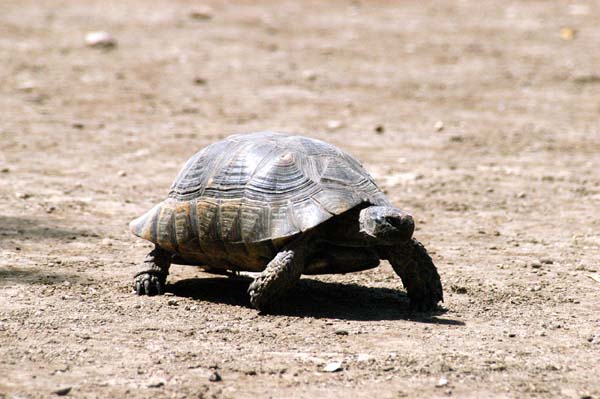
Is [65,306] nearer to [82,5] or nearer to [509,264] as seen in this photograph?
[509,264]

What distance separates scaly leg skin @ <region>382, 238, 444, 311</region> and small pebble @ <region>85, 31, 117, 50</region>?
10410 millimetres

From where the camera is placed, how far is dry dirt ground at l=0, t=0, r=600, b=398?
17.0 feet

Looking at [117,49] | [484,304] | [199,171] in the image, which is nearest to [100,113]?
[117,49]

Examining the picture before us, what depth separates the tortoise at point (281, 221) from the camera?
5895 mm

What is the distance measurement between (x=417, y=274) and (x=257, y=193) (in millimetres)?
1009

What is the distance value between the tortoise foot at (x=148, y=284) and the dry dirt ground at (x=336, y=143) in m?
0.10

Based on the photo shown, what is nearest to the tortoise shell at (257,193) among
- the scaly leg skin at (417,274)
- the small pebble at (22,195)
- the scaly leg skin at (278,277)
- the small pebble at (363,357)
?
the scaly leg skin at (278,277)

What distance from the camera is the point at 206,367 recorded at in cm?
507

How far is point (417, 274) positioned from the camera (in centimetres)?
615

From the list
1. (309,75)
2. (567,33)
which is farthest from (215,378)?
(567,33)

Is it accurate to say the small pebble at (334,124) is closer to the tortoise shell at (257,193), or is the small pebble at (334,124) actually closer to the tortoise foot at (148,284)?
the tortoise shell at (257,193)

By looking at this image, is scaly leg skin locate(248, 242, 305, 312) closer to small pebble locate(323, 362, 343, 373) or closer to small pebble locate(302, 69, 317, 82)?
small pebble locate(323, 362, 343, 373)

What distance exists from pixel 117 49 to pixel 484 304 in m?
10.5

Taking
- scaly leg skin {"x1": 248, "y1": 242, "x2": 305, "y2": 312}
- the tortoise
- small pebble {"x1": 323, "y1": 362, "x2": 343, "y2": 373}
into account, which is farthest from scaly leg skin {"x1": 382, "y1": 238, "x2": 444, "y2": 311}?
small pebble {"x1": 323, "y1": 362, "x2": 343, "y2": 373}
